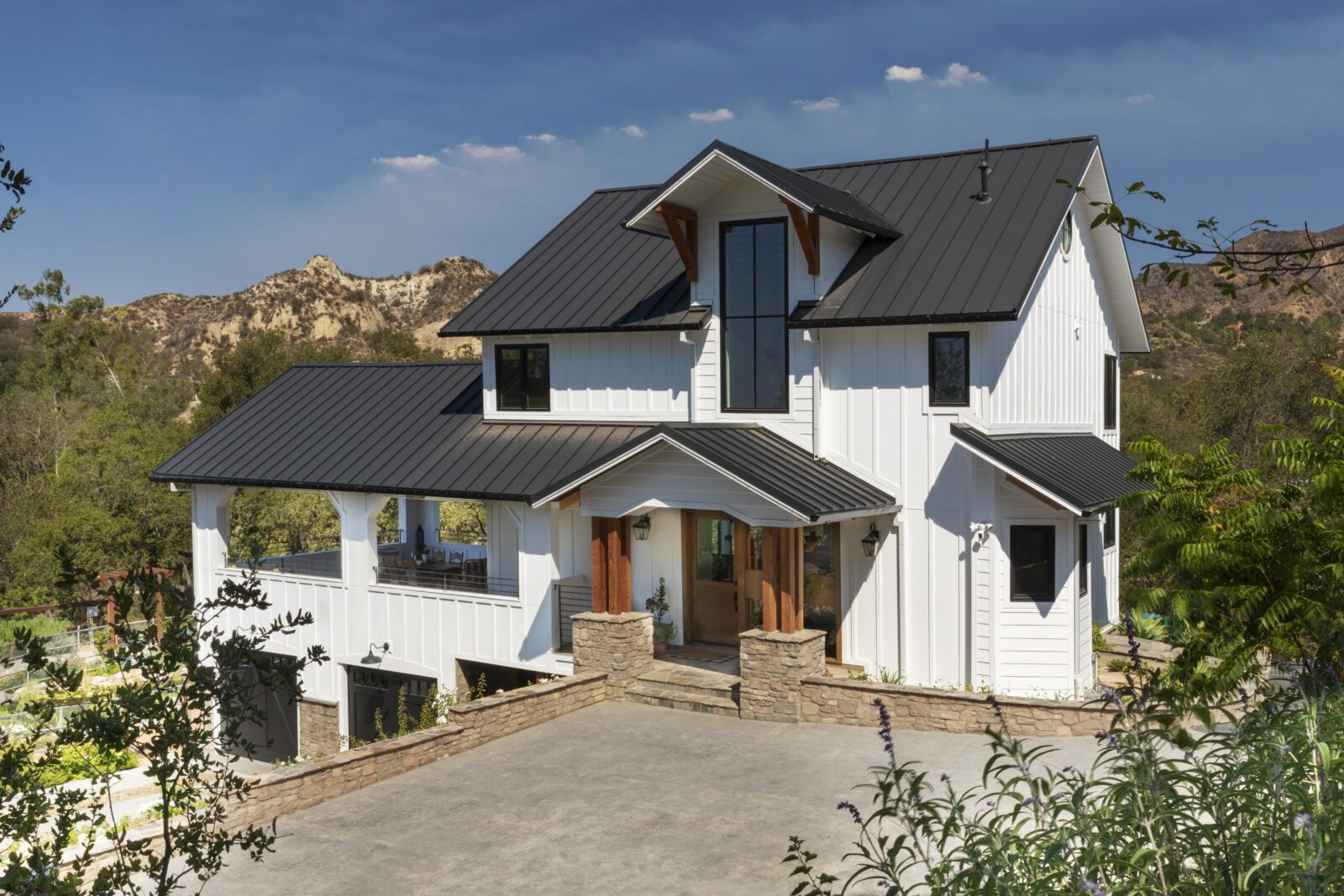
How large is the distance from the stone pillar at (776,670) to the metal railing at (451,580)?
5289 millimetres

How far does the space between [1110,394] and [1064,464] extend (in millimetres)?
6076

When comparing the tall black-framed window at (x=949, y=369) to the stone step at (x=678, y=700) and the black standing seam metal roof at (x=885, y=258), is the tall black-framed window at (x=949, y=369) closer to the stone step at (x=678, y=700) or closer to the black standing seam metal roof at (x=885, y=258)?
the black standing seam metal roof at (x=885, y=258)

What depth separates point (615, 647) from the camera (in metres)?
15.7

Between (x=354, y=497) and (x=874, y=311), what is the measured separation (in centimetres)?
958

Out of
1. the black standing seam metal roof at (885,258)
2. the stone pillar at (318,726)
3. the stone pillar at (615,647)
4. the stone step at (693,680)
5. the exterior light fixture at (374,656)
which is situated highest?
the black standing seam metal roof at (885,258)

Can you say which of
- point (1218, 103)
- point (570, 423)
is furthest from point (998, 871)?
point (1218, 103)

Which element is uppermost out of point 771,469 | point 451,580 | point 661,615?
point 771,469

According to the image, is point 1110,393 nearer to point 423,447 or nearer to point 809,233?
point 809,233

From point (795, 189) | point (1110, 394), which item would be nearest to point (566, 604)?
point (795, 189)

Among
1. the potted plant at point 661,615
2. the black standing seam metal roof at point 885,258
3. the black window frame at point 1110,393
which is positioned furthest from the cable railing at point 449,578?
the black window frame at point 1110,393

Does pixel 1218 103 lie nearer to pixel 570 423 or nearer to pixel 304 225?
pixel 570 423

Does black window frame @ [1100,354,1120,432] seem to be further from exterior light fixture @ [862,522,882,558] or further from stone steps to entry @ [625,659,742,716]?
stone steps to entry @ [625,659,742,716]

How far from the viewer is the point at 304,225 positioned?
82.0 m

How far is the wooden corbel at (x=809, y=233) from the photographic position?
53.7ft
